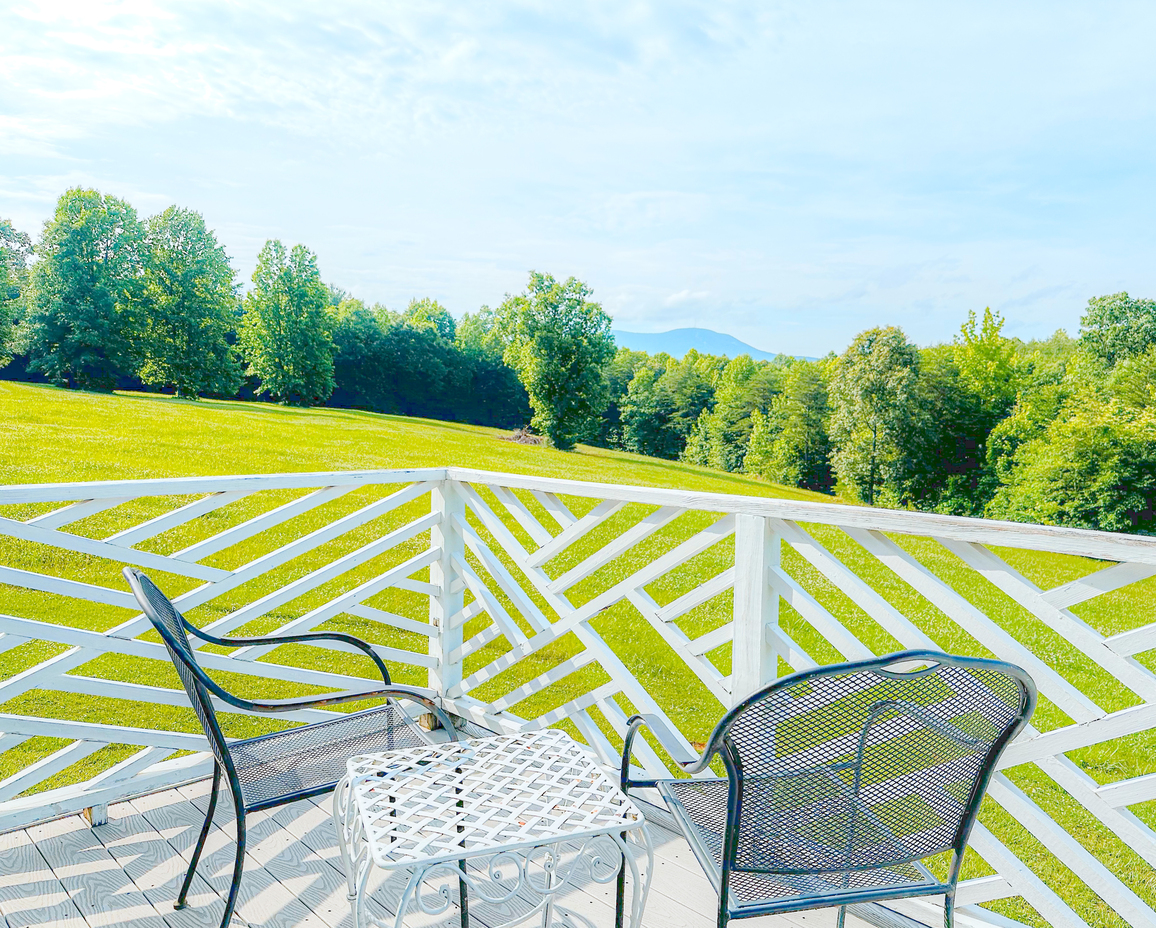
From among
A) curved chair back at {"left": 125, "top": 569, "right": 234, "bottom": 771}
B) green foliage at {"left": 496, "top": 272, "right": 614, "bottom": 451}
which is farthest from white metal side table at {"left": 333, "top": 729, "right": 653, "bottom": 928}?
green foliage at {"left": 496, "top": 272, "right": 614, "bottom": 451}

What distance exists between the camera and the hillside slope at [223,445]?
410 inches

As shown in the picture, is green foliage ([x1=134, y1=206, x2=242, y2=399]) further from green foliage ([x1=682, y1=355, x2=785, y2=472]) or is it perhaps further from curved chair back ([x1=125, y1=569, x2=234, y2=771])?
curved chair back ([x1=125, y1=569, x2=234, y2=771])

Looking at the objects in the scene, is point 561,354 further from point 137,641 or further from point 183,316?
point 137,641

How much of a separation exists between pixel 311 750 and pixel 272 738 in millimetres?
116

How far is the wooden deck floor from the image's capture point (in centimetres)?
179

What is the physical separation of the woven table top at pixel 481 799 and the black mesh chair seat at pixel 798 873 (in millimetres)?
182

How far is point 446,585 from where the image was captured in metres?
2.81

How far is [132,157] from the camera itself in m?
25.4

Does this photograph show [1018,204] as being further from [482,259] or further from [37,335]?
[37,335]

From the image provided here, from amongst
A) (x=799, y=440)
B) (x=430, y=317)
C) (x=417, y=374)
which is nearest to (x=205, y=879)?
(x=417, y=374)

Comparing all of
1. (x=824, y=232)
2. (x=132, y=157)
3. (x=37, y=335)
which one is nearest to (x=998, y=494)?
(x=824, y=232)

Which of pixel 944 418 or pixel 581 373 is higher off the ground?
pixel 581 373

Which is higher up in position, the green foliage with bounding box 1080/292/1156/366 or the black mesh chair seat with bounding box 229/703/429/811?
the green foliage with bounding box 1080/292/1156/366

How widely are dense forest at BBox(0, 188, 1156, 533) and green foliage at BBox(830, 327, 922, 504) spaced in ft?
0.24
